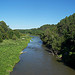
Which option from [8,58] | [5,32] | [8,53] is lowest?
[8,58]

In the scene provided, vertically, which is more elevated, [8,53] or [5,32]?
[5,32]

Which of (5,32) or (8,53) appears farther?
(5,32)

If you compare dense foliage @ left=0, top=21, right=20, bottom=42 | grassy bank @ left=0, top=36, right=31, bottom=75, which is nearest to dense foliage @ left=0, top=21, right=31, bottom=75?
grassy bank @ left=0, top=36, right=31, bottom=75

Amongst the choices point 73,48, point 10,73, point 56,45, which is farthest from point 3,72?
point 56,45

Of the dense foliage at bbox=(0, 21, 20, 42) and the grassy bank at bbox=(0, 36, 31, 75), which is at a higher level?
the dense foliage at bbox=(0, 21, 20, 42)

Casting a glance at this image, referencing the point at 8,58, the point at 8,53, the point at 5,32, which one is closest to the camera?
the point at 8,58

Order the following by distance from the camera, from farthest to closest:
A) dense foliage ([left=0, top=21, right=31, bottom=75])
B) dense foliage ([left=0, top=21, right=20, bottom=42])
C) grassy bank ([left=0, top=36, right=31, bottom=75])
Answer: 1. dense foliage ([left=0, top=21, right=20, bottom=42])
2. dense foliage ([left=0, top=21, right=31, bottom=75])
3. grassy bank ([left=0, top=36, right=31, bottom=75])

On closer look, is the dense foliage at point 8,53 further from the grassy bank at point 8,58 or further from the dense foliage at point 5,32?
the dense foliage at point 5,32

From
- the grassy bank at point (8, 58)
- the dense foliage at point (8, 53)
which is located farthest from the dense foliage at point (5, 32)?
the grassy bank at point (8, 58)

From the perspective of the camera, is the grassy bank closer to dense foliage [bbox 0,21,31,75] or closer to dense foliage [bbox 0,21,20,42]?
dense foliage [bbox 0,21,31,75]

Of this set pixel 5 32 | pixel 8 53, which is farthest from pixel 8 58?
pixel 5 32

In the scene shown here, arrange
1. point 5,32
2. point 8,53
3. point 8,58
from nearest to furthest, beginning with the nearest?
point 8,58, point 8,53, point 5,32

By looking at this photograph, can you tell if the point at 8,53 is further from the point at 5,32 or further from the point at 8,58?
the point at 5,32

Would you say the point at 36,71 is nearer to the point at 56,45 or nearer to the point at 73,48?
the point at 73,48
